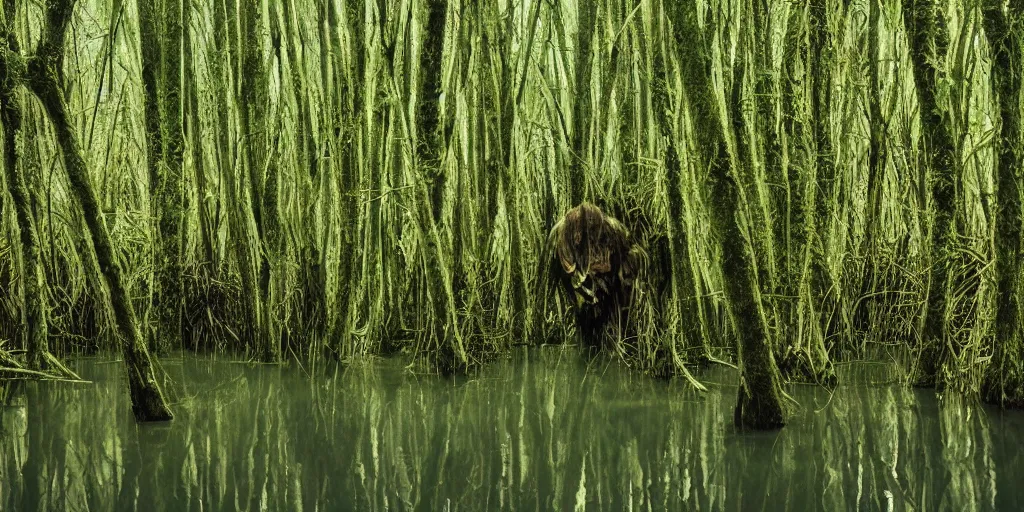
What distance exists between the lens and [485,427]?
6770mm

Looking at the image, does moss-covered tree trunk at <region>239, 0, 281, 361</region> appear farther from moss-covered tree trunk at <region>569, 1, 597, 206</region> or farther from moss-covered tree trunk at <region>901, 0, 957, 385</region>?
moss-covered tree trunk at <region>901, 0, 957, 385</region>

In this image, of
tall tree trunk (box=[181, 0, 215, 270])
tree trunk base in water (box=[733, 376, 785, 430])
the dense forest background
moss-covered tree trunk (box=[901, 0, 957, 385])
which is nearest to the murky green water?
tree trunk base in water (box=[733, 376, 785, 430])

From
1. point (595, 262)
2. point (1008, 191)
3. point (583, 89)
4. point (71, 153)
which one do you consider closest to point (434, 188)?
point (595, 262)

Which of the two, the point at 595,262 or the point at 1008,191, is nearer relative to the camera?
the point at 1008,191

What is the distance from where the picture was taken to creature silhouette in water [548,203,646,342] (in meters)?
8.95

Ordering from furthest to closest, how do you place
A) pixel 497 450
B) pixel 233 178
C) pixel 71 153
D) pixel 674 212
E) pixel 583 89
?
pixel 583 89, pixel 233 178, pixel 674 212, pixel 71 153, pixel 497 450

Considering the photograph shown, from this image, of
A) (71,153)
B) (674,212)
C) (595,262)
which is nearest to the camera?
(71,153)

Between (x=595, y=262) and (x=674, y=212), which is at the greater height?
(x=674, y=212)

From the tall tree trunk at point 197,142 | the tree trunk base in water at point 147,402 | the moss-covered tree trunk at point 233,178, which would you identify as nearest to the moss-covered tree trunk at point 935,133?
the tree trunk base in water at point 147,402

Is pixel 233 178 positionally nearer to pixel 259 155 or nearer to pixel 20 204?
pixel 259 155

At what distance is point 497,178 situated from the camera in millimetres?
10242

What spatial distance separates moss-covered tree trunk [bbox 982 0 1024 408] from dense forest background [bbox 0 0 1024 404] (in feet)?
0.04

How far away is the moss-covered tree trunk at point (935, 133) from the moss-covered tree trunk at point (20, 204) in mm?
5405

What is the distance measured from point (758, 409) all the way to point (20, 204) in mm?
4939
